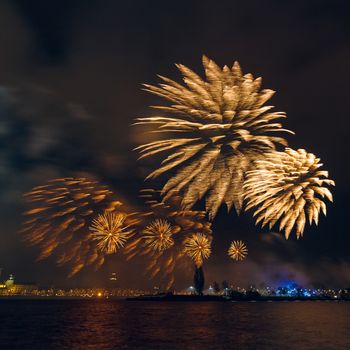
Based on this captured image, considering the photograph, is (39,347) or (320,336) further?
(320,336)

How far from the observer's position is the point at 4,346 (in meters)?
46.0

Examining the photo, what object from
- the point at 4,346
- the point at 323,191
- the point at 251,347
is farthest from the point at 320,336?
the point at 4,346

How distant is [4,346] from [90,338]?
10926 millimetres

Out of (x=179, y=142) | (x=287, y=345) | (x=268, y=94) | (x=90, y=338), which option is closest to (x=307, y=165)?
(x=268, y=94)

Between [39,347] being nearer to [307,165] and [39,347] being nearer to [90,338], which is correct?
[90,338]

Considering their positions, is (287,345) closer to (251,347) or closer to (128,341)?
(251,347)

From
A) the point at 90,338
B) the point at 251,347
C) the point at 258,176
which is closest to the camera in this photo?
the point at 251,347

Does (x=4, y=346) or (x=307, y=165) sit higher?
(x=307, y=165)

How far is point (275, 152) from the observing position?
46156 millimetres

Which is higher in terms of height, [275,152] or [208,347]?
[275,152]

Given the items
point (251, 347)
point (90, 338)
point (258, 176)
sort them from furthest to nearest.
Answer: point (90, 338)
point (258, 176)
point (251, 347)

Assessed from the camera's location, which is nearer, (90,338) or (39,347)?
(39,347)

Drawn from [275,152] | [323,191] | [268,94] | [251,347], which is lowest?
[251,347]

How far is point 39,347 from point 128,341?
32.4 feet
